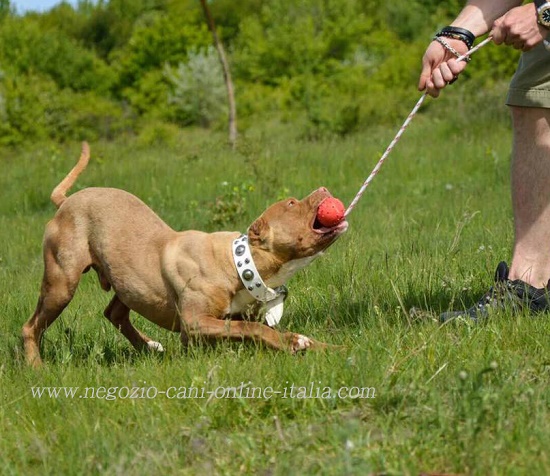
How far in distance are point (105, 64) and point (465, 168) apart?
2742 cm

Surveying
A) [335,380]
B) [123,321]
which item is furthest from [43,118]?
[335,380]

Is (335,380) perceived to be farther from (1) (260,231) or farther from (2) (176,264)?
(2) (176,264)

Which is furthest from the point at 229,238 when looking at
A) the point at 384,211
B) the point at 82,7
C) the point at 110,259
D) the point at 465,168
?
the point at 82,7

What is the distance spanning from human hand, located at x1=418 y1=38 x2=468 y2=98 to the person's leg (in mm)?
511

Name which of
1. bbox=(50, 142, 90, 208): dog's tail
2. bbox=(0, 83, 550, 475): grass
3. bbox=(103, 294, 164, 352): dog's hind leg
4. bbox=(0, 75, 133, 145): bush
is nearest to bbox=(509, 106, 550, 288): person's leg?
bbox=(0, 83, 550, 475): grass

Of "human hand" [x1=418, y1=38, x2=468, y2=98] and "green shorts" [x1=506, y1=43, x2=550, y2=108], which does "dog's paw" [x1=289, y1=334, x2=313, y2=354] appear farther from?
"green shorts" [x1=506, y1=43, x2=550, y2=108]

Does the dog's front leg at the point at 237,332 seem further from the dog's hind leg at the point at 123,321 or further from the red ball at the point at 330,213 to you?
the dog's hind leg at the point at 123,321

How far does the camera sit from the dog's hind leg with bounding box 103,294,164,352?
536 cm

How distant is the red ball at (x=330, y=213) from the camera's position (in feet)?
14.3

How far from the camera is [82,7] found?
1583 inches

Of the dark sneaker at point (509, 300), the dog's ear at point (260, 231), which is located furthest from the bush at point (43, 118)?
the dark sneaker at point (509, 300)

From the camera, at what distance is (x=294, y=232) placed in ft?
14.7

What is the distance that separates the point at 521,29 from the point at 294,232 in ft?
4.91

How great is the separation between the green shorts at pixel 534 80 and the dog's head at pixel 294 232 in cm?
125
